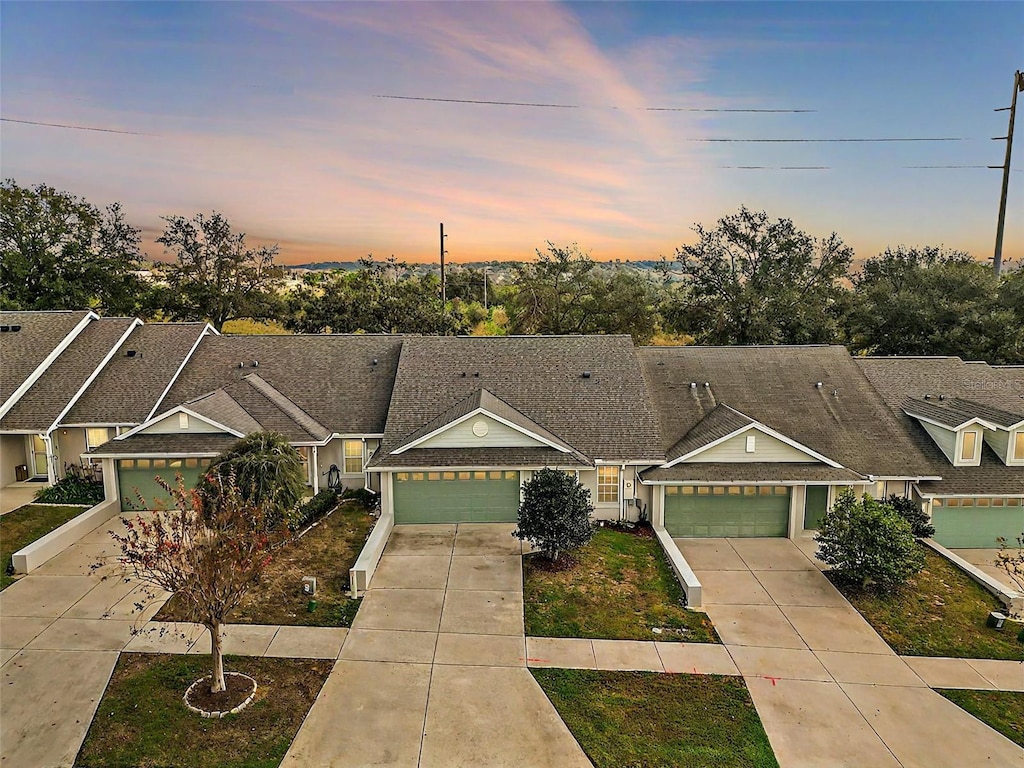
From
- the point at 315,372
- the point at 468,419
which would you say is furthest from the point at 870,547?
the point at 315,372

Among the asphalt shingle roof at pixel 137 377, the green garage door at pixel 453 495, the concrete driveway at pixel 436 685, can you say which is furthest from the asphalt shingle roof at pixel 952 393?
the asphalt shingle roof at pixel 137 377

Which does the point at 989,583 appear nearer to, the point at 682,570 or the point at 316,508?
the point at 682,570

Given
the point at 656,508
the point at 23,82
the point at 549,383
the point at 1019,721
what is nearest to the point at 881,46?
the point at 549,383

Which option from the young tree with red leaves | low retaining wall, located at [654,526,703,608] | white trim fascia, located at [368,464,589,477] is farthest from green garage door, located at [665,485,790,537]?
the young tree with red leaves

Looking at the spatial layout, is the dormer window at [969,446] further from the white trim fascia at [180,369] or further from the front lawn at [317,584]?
the white trim fascia at [180,369]

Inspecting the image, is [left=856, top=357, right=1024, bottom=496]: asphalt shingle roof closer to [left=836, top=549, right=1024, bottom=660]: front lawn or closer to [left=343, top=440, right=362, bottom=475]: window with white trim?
[left=836, top=549, right=1024, bottom=660]: front lawn

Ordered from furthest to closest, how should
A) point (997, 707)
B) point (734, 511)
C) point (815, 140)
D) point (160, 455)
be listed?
point (815, 140), point (734, 511), point (160, 455), point (997, 707)
